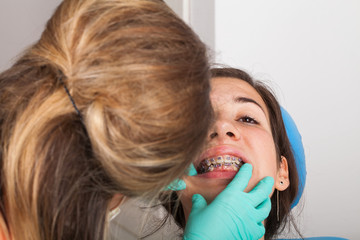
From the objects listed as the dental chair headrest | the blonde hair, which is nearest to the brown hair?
the dental chair headrest

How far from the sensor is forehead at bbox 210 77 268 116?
1282 millimetres

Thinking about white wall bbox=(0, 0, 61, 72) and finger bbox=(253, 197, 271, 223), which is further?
white wall bbox=(0, 0, 61, 72)

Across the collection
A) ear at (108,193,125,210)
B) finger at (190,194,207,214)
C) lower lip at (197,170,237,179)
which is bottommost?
finger at (190,194,207,214)

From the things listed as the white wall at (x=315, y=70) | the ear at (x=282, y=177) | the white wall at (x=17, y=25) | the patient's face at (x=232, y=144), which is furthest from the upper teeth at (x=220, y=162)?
the white wall at (x=17, y=25)

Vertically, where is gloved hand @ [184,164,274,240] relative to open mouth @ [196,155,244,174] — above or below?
below

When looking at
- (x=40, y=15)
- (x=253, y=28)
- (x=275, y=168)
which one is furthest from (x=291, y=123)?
(x=40, y=15)

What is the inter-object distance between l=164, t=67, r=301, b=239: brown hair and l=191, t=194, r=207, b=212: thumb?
266 mm

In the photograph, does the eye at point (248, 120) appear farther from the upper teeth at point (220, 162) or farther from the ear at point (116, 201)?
the ear at point (116, 201)

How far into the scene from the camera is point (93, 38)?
68 centimetres

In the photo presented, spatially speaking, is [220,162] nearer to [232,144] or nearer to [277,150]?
[232,144]

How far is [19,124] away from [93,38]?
0.62ft

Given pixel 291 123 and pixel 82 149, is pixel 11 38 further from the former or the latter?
pixel 82 149

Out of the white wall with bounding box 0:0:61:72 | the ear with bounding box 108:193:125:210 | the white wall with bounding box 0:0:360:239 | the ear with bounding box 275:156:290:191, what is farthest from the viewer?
the white wall with bounding box 0:0:61:72

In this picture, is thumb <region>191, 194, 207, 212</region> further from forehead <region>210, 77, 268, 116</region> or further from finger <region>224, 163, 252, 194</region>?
forehead <region>210, 77, 268, 116</region>
